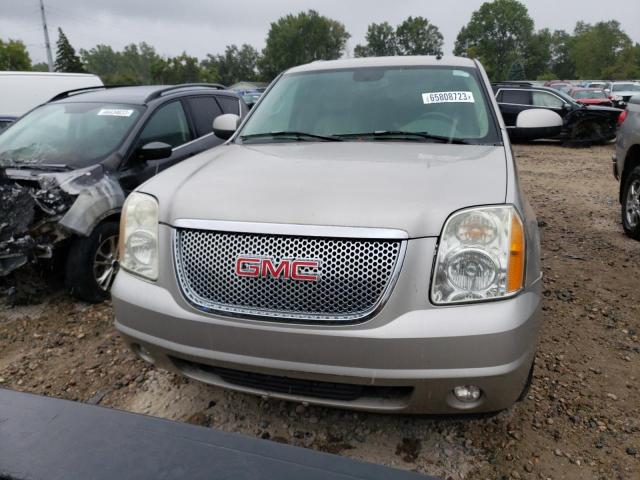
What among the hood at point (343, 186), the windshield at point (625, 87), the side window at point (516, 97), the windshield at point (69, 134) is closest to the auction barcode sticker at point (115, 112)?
the windshield at point (69, 134)

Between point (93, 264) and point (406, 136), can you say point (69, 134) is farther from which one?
point (406, 136)

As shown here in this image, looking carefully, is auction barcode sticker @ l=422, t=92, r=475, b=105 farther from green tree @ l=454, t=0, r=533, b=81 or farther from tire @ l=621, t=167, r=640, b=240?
green tree @ l=454, t=0, r=533, b=81

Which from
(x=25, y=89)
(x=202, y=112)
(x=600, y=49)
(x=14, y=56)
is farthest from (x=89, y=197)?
(x=600, y=49)

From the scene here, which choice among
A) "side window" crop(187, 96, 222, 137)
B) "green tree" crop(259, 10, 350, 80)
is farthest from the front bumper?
"green tree" crop(259, 10, 350, 80)

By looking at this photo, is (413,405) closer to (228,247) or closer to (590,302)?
(228,247)

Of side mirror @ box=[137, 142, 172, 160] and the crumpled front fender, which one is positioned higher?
side mirror @ box=[137, 142, 172, 160]

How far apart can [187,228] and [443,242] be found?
1.02 metres

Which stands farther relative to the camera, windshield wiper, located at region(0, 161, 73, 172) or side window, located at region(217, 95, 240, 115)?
side window, located at region(217, 95, 240, 115)

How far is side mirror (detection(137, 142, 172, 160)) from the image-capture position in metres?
4.20

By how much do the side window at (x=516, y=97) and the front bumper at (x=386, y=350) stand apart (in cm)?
1367

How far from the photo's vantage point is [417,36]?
10581 centimetres

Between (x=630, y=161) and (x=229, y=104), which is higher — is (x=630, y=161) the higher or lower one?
the lower one

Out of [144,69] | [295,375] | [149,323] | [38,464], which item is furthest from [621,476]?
[144,69]

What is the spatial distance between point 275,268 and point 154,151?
2.66 m
